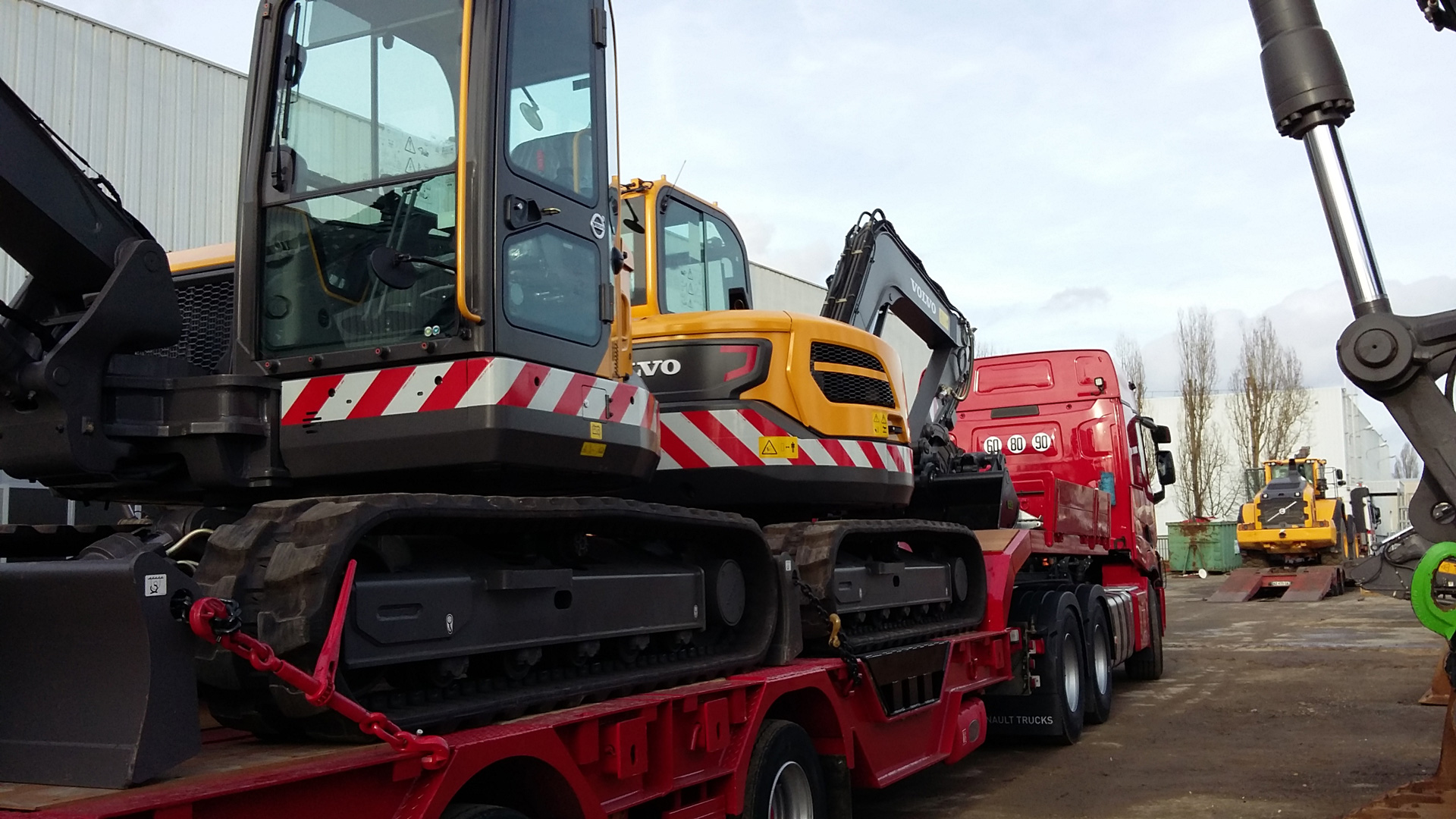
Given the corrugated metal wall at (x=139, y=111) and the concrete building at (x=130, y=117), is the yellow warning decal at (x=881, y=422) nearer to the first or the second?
the concrete building at (x=130, y=117)

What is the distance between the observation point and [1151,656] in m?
13.7

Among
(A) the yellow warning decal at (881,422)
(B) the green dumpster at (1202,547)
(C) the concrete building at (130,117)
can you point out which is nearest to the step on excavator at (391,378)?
(A) the yellow warning decal at (881,422)

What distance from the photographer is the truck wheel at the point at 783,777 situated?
16.4 ft

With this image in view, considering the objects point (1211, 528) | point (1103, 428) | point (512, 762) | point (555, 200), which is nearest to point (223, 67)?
point (1103, 428)

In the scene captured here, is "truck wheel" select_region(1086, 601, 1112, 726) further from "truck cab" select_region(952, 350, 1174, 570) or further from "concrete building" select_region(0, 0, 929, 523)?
"concrete building" select_region(0, 0, 929, 523)

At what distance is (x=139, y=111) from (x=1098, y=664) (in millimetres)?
11571

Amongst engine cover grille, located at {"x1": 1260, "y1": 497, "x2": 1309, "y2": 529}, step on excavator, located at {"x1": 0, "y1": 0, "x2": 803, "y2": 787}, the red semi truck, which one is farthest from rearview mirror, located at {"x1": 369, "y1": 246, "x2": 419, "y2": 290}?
engine cover grille, located at {"x1": 1260, "y1": 497, "x2": 1309, "y2": 529}

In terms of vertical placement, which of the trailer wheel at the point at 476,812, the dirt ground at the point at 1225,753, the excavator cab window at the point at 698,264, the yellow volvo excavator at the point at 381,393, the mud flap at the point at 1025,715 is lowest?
the dirt ground at the point at 1225,753

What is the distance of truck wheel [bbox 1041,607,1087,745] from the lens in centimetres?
922

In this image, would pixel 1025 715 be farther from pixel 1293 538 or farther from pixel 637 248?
pixel 1293 538

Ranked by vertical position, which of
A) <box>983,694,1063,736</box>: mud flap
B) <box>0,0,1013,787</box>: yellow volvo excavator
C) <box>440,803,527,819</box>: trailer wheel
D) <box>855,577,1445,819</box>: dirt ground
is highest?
<box>0,0,1013,787</box>: yellow volvo excavator

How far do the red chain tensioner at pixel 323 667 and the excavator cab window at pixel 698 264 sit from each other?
377cm

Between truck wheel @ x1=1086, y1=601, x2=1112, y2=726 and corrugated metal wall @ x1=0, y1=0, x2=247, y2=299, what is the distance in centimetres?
990

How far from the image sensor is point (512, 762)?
383 centimetres
